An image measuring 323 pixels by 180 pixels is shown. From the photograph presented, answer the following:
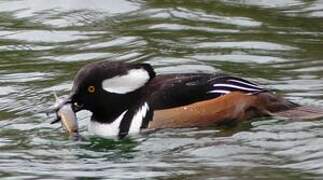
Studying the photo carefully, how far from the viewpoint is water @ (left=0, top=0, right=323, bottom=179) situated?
9961 mm

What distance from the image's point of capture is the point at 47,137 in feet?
36.4

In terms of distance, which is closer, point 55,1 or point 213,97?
point 213,97

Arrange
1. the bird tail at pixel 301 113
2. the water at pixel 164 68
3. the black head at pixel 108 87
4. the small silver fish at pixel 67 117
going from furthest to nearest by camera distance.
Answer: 1. the bird tail at pixel 301 113
2. the black head at pixel 108 87
3. the small silver fish at pixel 67 117
4. the water at pixel 164 68

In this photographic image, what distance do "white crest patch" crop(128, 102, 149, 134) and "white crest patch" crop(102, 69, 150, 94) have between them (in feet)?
0.75

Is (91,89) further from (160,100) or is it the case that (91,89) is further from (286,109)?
(286,109)

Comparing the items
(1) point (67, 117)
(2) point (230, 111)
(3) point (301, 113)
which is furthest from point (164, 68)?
(1) point (67, 117)

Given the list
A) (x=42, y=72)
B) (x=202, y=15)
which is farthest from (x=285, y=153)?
(x=202, y=15)

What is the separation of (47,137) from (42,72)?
2.21 meters

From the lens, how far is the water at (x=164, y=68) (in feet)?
32.7

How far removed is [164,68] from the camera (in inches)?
518

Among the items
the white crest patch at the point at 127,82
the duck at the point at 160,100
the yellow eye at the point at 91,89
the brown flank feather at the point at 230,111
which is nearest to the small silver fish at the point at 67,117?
the duck at the point at 160,100

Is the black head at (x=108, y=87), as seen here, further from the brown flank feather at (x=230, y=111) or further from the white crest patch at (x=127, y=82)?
the brown flank feather at (x=230, y=111)

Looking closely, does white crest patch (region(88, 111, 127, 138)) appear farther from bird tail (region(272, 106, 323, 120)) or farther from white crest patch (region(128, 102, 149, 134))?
bird tail (region(272, 106, 323, 120))

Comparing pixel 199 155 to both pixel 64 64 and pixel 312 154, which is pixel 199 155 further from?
pixel 64 64
